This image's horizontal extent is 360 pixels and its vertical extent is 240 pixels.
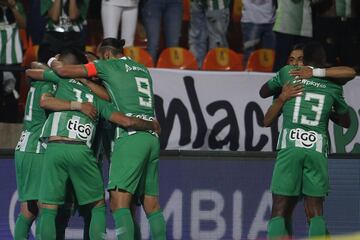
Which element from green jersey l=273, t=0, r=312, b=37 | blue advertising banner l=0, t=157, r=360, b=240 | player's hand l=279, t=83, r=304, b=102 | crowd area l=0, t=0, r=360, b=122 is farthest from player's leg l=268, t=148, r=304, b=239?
green jersey l=273, t=0, r=312, b=37

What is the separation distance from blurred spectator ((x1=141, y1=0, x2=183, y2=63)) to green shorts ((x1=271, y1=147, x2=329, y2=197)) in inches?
137

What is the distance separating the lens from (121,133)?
9977mm

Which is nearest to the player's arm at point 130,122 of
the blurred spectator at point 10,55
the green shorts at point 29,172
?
the green shorts at point 29,172

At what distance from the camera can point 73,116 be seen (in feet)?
33.4

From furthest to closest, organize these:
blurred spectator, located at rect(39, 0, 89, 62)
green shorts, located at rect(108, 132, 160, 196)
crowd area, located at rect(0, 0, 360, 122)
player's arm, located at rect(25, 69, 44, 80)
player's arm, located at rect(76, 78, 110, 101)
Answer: crowd area, located at rect(0, 0, 360, 122), blurred spectator, located at rect(39, 0, 89, 62), player's arm, located at rect(25, 69, 44, 80), player's arm, located at rect(76, 78, 110, 101), green shorts, located at rect(108, 132, 160, 196)

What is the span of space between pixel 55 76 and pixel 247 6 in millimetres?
3993

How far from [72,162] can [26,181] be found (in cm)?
78

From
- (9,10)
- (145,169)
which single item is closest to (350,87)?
(145,169)

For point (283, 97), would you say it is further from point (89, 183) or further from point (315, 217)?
point (89, 183)

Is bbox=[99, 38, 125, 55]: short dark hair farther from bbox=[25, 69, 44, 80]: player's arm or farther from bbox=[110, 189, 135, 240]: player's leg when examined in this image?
bbox=[110, 189, 135, 240]: player's leg

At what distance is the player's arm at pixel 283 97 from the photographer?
10.3 m

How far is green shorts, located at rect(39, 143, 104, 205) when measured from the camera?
33.2ft

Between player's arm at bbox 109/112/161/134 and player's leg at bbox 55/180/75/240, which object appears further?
player's leg at bbox 55/180/75/240

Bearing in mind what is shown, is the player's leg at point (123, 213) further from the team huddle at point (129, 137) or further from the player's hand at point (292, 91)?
the player's hand at point (292, 91)
